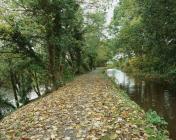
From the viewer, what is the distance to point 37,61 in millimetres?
32562

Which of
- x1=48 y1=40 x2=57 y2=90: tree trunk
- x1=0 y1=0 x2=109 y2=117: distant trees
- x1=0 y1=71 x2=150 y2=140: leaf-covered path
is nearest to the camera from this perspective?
x1=0 y1=71 x2=150 y2=140: leaf-covered path

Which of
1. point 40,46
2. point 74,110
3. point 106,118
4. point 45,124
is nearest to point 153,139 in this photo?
point 106,118

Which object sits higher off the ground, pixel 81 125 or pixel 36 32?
pixel 36 32

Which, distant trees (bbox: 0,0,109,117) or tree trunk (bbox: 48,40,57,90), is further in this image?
tree trunk (bbox: 48,40,57,90)

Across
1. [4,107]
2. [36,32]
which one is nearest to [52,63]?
[36,32]

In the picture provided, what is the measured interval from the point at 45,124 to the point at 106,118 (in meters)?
2.13

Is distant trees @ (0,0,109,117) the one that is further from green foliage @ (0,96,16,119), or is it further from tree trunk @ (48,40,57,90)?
green foliage @ (0,96,16,119)

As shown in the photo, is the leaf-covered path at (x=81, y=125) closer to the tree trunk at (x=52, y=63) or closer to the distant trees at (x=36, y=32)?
the distant trees at (x=36, y=32)

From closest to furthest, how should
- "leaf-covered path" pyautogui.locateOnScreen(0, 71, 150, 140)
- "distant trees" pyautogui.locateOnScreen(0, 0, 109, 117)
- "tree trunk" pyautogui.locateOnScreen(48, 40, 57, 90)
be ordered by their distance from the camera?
"leaf-covered path" pyautogui.locateOnScreen(0, 71, 150, 140), "distant trees" pyautogui.locateOnScreen(0, 0, 109, 117), "tree trunk" pyautogui.locateOnScreen(48, 40, 57, 90)

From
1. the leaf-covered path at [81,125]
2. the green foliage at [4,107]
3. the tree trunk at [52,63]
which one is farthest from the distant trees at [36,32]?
the leaf-covered path at [81,125]

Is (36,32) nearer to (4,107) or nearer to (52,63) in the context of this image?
(52,63)

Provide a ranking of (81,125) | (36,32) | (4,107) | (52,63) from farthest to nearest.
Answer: (4,107) < (52,63) < (36,32) < (81,125)

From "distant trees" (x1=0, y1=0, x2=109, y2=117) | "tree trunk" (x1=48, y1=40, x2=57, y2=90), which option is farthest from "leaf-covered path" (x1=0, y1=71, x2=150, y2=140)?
"tree trunk" (x1=48, y1=40, x2=57, y2=90)

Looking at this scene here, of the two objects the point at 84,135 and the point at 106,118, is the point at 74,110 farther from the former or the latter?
the point at 84,135
